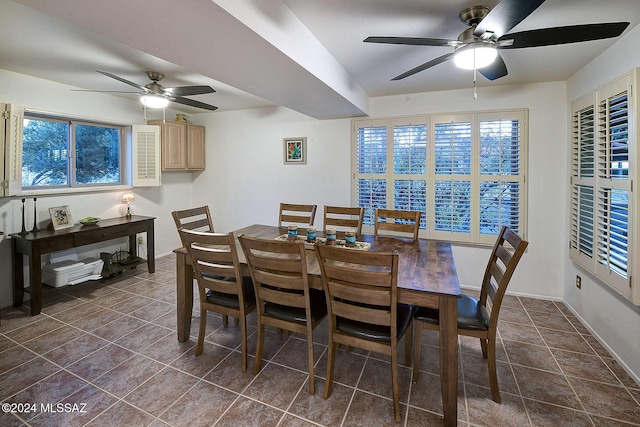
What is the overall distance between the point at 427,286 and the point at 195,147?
4.41 metres

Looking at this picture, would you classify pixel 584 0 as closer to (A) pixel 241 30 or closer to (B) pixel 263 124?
(A) pixel 241 30

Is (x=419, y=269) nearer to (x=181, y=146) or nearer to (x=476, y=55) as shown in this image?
(x=476, y=55)

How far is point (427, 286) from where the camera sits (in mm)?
1735

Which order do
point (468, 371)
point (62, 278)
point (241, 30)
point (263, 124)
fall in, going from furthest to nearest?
1. point (263, 124)
2. point (62, 278)
3. point (468, 371)
4. point (241, 30)

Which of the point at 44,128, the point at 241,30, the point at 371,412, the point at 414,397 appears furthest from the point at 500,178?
the point at 44,128

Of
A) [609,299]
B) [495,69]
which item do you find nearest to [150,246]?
[495,69]

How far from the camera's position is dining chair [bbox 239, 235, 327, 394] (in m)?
1.85

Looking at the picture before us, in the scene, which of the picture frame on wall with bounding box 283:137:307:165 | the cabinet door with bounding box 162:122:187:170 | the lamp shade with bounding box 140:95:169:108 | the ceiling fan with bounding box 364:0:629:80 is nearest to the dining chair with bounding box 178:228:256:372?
the ceiling fan with bounding box 364:0:629:80

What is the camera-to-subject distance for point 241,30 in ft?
5.32

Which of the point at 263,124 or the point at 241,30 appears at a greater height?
the point at 263,124

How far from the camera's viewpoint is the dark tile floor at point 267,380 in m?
1.76

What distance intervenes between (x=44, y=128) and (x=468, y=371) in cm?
489

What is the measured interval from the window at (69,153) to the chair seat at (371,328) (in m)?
3.80

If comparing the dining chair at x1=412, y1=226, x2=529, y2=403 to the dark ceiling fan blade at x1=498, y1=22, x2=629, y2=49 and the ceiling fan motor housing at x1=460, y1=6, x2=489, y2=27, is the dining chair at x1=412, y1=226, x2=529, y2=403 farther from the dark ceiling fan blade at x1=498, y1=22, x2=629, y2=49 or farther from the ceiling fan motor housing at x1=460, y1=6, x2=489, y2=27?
the ceiling fan motor housing at x1=460, y1=6, x2=489, y2=27
